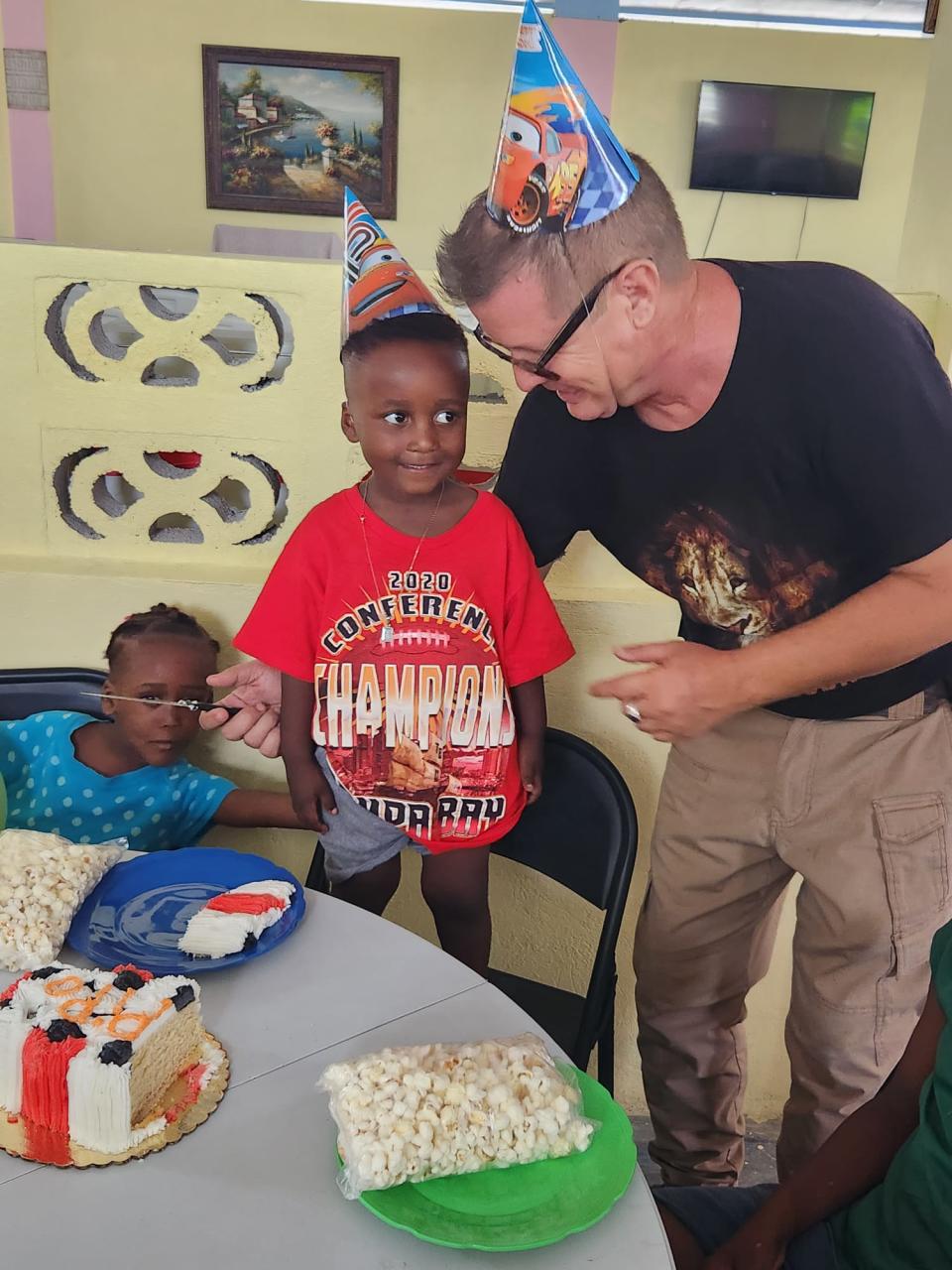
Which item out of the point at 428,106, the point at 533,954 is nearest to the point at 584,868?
the point at 533,954

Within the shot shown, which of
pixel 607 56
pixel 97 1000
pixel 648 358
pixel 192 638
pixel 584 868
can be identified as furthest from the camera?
pixel 607 56

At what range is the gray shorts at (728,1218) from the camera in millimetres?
1111

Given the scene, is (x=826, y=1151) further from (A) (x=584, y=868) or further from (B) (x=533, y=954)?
(B) (x=533, y=954)

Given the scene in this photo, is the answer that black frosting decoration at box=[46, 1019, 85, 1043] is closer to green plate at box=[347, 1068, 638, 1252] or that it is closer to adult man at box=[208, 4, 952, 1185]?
green plate at box=[347, 1068, 638, 1252]

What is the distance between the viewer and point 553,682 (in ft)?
6.52

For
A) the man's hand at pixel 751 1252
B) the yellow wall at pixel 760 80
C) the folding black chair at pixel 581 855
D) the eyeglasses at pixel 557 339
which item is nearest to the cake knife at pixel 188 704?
the folding black chair at pixel 581 855

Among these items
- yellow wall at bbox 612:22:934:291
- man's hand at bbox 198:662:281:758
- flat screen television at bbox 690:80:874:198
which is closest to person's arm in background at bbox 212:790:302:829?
man's hand at bbox 198:662:281:758

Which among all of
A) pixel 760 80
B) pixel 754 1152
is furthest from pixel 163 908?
pixel 760 80

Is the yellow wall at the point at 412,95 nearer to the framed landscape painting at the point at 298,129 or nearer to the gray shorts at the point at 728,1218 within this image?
the framed landscape painting at the point at 298,129

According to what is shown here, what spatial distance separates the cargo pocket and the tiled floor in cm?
78

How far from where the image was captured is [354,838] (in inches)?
66.4

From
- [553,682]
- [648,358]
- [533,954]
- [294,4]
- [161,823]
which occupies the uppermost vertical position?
[294,4]

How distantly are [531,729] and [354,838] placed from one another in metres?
0.32

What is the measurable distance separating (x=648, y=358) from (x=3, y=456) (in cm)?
122
